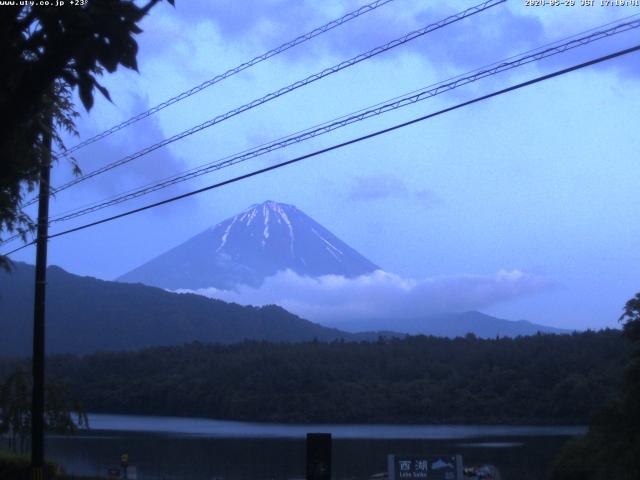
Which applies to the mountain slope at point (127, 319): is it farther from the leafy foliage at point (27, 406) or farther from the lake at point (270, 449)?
the leafy foliage at point (27, 406)

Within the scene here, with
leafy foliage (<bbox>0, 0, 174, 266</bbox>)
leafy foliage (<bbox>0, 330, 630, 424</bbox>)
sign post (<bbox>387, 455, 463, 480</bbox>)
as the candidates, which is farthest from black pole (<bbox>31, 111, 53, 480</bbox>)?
leafy foliage (<bbox>0, 330, 630, 424</bbox>)

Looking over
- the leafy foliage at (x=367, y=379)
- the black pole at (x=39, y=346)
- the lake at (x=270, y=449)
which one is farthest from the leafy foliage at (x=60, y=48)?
the leafy foliage at (x=367, y=379)

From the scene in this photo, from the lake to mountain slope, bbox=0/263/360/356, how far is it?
1556 cm

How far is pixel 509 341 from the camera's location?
66.6 meters

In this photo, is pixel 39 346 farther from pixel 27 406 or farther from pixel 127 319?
pixel 127 319

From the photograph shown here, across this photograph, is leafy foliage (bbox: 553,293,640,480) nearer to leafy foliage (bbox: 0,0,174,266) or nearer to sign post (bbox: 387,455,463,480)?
sign post (bbox: 387,455,463,480)

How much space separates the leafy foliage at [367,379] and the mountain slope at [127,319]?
10535mm

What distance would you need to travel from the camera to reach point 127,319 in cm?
10444

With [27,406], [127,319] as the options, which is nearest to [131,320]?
[127,319]

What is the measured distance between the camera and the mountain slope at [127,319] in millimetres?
67438

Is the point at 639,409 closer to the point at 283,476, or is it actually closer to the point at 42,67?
the point at 283,476

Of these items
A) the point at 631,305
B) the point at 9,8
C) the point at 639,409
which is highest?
the point at 9,8

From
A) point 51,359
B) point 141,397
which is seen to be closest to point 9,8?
point 51,359

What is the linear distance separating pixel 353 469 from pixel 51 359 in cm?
2773
